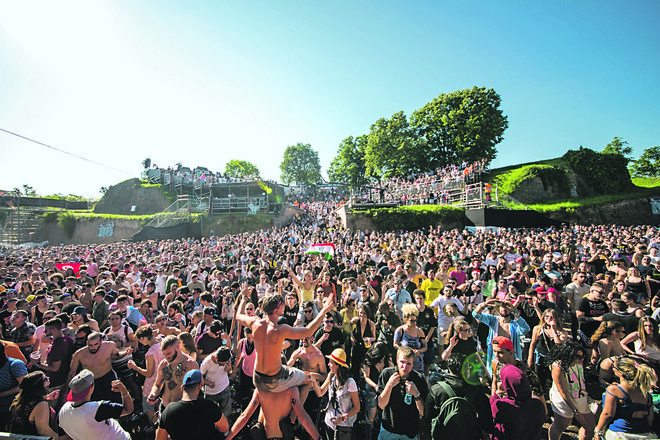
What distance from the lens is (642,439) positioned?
247cm

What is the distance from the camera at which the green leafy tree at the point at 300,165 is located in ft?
202

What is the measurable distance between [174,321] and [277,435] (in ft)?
8.95

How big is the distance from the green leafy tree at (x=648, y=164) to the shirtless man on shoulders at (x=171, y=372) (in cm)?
5596

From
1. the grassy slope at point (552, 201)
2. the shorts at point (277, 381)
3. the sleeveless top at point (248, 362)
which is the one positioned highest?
the grassy slope at point (552, 201)

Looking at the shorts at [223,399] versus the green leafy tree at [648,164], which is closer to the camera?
the shorts at [223,399]

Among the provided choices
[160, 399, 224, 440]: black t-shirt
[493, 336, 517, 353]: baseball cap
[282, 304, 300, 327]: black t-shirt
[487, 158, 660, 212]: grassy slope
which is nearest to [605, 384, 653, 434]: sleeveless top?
[493, 336, 517, 353]: baseball cap

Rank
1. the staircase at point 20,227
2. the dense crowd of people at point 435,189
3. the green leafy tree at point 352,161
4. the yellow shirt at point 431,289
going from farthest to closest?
the green leafy tree at point 352,161 < the staircase at point 20,227 < the dense crowd of people at point 435,189 < the yellow shirt at point 431,289

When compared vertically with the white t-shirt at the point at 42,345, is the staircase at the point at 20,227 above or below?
above

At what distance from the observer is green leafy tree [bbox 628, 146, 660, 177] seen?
122 feet

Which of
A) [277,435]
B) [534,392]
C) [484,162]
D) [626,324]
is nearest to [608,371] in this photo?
[626,324]

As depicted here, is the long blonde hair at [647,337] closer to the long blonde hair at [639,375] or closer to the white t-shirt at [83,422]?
the long blonde hair at [639,375]

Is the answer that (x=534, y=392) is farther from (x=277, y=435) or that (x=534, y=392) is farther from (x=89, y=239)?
(x=89, y=239)

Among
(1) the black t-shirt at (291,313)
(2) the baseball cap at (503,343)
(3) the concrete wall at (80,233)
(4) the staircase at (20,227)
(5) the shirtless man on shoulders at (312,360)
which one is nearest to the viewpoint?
(2) the baseball cap at (503,343)

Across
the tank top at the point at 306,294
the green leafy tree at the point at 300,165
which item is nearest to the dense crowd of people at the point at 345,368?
the tank top at the point at 306,294
